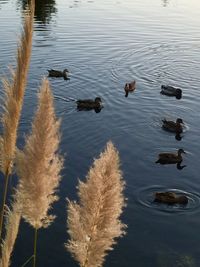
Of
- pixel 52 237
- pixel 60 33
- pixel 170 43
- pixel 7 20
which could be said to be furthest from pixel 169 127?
pixel 7 20

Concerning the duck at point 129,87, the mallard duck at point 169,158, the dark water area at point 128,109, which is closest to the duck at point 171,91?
the dark water area at point 128,109

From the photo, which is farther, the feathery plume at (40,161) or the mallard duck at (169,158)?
the mallard duck at (169,158)

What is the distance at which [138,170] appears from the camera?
2125 centimetres

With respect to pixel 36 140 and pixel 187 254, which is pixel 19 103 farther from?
pixel 187 254

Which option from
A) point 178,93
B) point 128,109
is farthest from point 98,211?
point 178,93

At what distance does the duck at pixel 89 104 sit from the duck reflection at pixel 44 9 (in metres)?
24.3

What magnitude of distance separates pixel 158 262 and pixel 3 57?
2445cm

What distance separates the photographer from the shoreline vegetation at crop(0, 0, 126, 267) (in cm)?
422

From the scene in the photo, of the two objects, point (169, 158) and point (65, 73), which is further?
point (65, 73)

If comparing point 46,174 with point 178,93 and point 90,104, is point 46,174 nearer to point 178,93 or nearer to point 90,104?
point 90,104

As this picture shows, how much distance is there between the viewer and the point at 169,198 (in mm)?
18516

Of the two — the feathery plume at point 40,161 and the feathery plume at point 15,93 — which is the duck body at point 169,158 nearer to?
the feathery plume at point 40,161

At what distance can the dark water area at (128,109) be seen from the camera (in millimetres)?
16219

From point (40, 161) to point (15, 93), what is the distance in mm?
692
